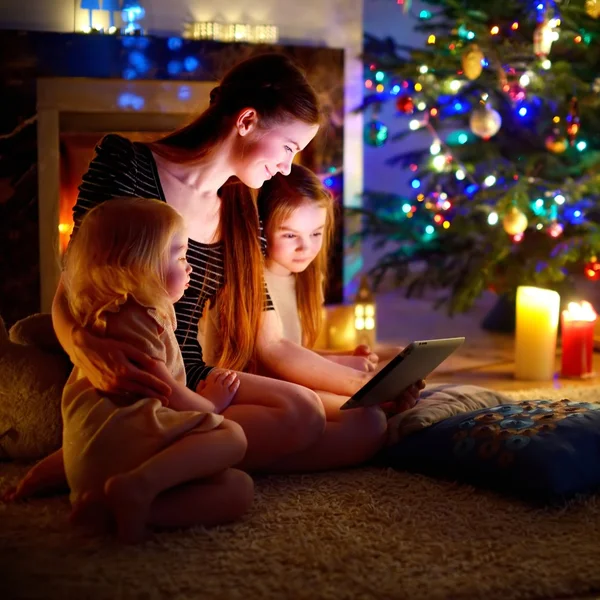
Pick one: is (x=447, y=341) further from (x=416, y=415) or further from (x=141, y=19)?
(x=141, y=19)

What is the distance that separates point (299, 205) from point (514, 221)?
4.31ft

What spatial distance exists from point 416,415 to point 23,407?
31.3 inches

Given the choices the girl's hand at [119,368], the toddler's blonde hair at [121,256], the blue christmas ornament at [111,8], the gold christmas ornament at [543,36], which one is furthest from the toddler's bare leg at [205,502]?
the blue christmas ornament at [111,8]

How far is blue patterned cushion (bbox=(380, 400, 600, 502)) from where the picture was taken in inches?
61.4

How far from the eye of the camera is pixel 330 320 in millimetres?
3309

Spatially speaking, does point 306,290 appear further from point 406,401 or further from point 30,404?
Answer: point 30,404

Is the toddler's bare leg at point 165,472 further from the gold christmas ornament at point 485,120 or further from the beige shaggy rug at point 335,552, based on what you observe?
the gold christmas ornament at point 485,120

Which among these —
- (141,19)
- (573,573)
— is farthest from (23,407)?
(141,19)

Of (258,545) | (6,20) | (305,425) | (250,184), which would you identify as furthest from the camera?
(6,20)

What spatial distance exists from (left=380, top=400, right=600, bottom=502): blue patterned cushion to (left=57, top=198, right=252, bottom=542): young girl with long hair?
42 centimetres

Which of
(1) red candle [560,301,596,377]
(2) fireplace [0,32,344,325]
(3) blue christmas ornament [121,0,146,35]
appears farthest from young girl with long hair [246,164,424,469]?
(3) blue christmas ornament [121,0,146,35]

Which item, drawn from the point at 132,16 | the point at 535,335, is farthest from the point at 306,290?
the point at 132,16

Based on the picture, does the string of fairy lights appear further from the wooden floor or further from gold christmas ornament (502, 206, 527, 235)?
the wooden floor

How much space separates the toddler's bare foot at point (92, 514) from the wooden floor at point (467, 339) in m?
1.58
